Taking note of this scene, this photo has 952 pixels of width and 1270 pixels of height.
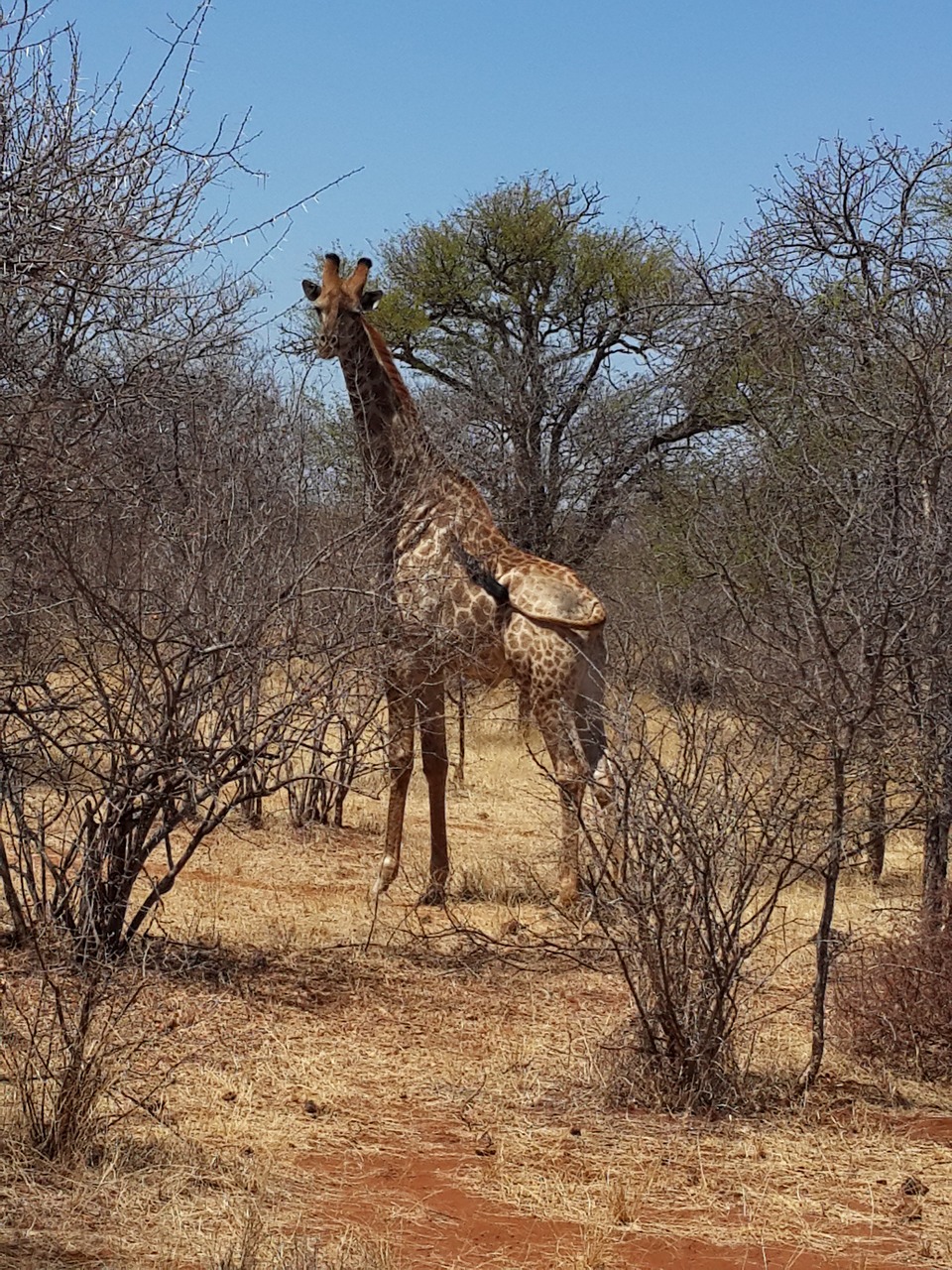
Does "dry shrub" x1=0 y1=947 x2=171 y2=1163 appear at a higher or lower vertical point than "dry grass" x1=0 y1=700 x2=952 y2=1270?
higher

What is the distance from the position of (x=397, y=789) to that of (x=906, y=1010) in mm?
3813

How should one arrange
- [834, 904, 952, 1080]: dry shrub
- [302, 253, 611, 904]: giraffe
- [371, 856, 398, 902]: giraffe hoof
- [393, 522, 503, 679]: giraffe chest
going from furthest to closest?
[371, 856, 398, 902]: giraffe hoof → [393, 522, 503, 679]: giraffe chest → [302, 253, 611, 904]: giraffe → [834, 904, 952, 1080]: dry shrub

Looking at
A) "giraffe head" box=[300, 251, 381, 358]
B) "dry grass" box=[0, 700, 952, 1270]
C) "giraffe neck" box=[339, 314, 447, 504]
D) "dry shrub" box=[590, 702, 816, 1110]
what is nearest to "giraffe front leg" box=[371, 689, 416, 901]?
"dry grass" box=[0, 700, 952, 1270]

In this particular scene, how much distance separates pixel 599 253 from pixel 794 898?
13.3 metres

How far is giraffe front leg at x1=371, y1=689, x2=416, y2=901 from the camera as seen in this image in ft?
31.0

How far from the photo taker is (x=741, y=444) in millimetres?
12859

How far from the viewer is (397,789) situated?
9570 mm

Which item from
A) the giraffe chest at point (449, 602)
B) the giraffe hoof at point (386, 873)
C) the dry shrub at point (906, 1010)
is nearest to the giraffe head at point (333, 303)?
Result: the giraffe chest at point (449, 602)

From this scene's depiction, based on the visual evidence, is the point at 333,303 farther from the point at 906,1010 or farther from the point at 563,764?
the point at 906,1010

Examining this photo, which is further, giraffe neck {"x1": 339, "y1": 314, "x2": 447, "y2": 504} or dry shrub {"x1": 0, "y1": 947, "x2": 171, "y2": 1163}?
giraffe neck {"x1": 339, "y1": 314, "x2": 447, "y2": 504}

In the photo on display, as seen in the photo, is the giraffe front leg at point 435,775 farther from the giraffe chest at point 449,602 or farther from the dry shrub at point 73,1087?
the dry shrub at point 73,1087

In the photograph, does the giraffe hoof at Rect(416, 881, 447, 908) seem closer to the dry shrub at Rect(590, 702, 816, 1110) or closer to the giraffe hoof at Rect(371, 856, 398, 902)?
the giraffe hoof at Rect(371, 856, 398, 902)

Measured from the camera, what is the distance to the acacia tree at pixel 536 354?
18.4m

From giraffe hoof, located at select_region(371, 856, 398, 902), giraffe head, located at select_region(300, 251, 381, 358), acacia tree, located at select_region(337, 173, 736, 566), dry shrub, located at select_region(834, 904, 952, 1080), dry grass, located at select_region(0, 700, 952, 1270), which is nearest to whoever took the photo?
dry grass, located at select_region(0, 700, 952, 1270)
